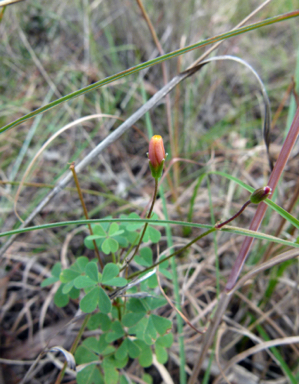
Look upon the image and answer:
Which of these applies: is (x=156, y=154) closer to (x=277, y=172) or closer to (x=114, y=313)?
(x=277, y=172)

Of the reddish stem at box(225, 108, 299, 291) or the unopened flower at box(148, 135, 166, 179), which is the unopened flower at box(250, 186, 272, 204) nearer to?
the reddish stem at box(225, 108, 299, 291)

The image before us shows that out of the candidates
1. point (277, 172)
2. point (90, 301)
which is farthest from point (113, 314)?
point (277, 172)

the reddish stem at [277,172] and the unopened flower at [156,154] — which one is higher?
the unopened flower at [156,154]

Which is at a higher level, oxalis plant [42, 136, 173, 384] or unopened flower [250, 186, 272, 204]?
unopened flower [250, 186, 272, 204]

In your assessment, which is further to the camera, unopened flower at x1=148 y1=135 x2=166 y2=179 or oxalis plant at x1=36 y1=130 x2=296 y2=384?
oxalis plant at x1=36 y1=130 x2=296 y2=384

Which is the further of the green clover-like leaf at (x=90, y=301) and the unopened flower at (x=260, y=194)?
the green clover-like leaf at (x=90, y=301)

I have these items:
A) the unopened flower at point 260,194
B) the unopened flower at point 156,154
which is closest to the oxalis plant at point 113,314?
the unopened flower at point 156,154

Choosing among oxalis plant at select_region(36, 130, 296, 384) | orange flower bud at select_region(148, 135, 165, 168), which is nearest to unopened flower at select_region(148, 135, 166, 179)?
orange flower bud at select_region(148, 135, 165, 168)

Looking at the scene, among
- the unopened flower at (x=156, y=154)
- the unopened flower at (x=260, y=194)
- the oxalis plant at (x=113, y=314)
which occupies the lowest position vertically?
the oxalis plant at (x=113, y=314)

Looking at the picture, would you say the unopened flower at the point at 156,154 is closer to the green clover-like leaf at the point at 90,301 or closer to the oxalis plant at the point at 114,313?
the oxalis plant at the point at 114,313
